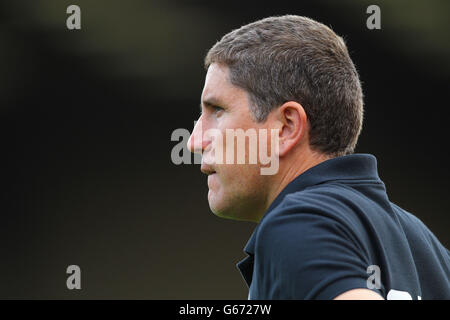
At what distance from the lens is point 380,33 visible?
3.11 m

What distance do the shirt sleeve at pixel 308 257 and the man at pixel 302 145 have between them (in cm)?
4

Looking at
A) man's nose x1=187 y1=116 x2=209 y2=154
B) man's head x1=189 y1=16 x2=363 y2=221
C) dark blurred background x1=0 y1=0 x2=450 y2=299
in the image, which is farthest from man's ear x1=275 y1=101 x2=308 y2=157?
dark blurred background x1=0 y1=0 x2=450 y2=299

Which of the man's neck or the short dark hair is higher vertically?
the short dark hair

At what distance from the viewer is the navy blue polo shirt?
0.77 meters

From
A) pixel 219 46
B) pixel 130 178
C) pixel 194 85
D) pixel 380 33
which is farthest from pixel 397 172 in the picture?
pixel 219 46

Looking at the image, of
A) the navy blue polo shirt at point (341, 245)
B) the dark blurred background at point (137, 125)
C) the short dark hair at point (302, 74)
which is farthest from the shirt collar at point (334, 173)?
the dark blurred background at point (137, 125)

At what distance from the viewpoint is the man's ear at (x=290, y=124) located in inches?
43.4

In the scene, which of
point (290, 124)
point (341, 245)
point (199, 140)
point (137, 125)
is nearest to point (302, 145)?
point (290, 124)

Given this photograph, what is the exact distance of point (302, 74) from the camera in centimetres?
113

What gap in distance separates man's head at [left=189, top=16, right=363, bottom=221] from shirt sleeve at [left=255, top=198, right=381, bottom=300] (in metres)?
0.30

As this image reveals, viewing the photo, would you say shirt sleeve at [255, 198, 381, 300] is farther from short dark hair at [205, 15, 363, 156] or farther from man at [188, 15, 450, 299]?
short dark hair at [205, 15, 363, 156]

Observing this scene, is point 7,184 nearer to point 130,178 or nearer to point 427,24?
point 130,178

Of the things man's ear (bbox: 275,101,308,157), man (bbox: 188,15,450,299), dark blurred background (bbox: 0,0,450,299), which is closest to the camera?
man (bbox: 188,15,450,299)

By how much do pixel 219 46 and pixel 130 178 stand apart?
2.27m
